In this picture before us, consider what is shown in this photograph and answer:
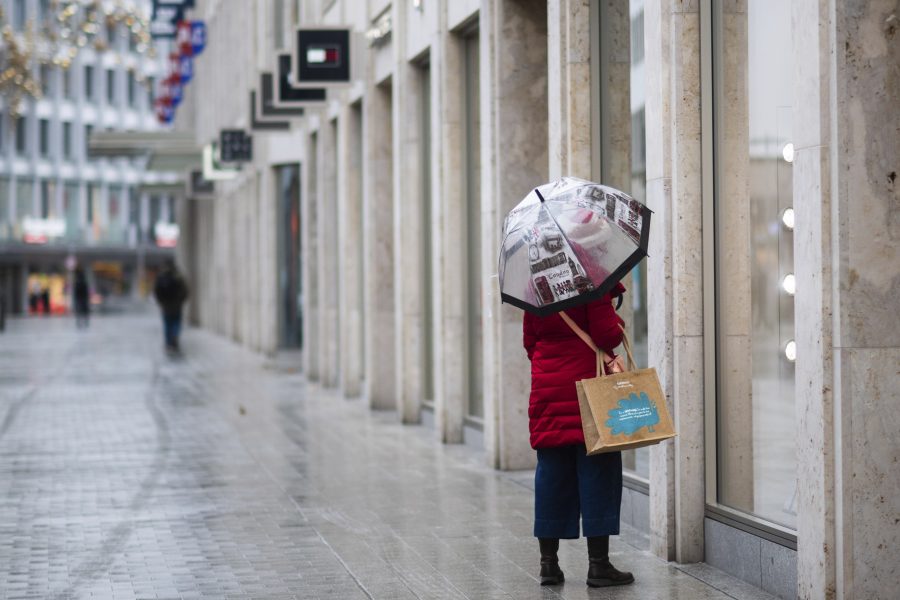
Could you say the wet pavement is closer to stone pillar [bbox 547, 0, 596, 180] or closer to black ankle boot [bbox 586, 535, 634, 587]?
black ankle boot [bbox 586, 535, 634, 587]

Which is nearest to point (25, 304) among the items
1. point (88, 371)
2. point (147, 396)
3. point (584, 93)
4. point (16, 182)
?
point (16, 182)

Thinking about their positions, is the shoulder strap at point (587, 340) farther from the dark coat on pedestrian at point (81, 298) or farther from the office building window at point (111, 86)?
the office building window at point (111, 86)

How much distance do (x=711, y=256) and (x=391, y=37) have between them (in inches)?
363

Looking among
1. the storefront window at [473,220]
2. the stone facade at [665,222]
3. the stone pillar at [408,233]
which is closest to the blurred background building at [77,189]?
the stone facade at [665,222]

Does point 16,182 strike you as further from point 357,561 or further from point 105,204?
point 357,561

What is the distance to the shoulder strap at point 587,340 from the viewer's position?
7.12 m

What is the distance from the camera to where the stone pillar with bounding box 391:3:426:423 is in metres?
15.9

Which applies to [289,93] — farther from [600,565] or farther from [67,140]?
[67,140]

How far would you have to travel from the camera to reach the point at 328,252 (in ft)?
70.0

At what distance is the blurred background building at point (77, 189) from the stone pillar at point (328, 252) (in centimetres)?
5405

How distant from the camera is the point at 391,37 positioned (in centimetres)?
1658

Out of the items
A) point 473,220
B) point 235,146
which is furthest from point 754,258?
point 235,146

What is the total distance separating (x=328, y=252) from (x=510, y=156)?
958cm

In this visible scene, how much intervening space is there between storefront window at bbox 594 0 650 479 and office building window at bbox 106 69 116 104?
79718 millimetres
